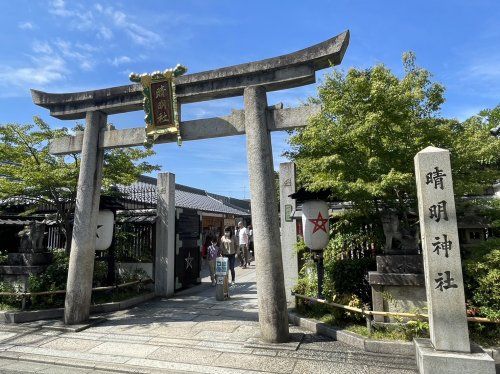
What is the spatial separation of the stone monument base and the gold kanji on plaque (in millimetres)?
6832

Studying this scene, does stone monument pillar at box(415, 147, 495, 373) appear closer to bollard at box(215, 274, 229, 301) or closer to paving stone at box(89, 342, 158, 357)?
paving stone at box(89, 342, 158, 357)

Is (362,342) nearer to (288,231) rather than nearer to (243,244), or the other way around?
(288,231)

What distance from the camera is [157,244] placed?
1171 centimetres

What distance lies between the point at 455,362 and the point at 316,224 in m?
3.62

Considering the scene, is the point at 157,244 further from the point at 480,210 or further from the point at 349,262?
the point at 480,210

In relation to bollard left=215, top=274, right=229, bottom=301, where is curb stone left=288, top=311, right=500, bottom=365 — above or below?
below

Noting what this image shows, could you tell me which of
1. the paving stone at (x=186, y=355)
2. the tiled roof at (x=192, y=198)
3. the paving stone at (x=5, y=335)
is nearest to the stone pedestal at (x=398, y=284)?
the paving stone at (x=186, y=355)

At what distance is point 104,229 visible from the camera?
973cm

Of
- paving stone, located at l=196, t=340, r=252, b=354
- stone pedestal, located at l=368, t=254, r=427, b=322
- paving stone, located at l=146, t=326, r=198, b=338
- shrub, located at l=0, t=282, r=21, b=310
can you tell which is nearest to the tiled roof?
shrub, located at l=0, t=282, r=21, b=310

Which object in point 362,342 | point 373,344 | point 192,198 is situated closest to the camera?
point 373,344

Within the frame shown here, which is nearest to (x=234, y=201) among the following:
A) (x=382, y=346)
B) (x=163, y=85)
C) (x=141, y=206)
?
(x=141, y=206)

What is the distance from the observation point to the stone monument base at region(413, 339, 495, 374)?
→ 4.59 m

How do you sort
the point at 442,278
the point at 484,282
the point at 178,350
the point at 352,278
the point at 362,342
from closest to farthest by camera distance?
the point at 442,278
the point at 484,282
the point at 362,342
the point at 178,350
the point at 352,278

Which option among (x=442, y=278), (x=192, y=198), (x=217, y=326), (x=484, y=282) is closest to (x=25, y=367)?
(x=217, y=326)
